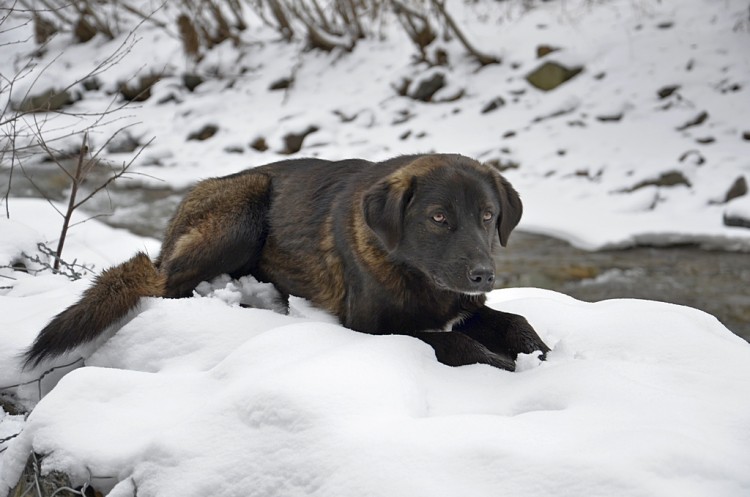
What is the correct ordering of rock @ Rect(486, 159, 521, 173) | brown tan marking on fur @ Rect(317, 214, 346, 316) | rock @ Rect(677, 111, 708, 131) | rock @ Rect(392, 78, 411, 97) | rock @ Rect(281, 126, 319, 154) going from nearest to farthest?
1. brown tan marking on fur @ Rect(317, 214, 346, 316)
2. rock @ Rect(677, 111, 708, 131)
3. rock @ Rect(486, 159, 521, 173)
4. rock @ Rect(281, 126, 319, 154)
5. rock @ Rect(392, 78, 411, 97)

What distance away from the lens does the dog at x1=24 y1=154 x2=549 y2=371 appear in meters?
3.31

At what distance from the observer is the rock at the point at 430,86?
14227 millimetres

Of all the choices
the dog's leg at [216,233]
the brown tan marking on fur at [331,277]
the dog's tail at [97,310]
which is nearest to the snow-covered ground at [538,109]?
the dog's leg at [216,233]

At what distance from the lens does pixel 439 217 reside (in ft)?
11.2

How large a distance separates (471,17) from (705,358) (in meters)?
14.9

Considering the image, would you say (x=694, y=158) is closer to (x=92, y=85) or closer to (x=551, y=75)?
(x=551, y=75)

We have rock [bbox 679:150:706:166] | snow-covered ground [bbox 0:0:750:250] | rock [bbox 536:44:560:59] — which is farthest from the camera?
rock [bbox 536:44:560:59]

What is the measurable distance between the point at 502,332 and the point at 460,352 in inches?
16.1

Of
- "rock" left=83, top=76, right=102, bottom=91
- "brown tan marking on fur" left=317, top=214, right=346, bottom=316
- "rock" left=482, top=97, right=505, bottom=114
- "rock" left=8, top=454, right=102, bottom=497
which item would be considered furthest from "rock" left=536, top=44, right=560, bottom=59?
"rock" left=8, top=454, right=102, bottom=497

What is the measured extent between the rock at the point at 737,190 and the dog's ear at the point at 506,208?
22.5ft

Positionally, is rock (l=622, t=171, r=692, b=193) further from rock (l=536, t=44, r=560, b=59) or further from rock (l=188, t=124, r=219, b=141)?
rock (l=188, t=124, r=219, b=141)

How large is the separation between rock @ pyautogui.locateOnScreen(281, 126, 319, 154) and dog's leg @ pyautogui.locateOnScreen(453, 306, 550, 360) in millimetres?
10379

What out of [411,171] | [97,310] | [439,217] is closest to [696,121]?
[411,171]

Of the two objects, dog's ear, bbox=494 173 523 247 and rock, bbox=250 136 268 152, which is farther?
rock, bbox=250 136 268 152
